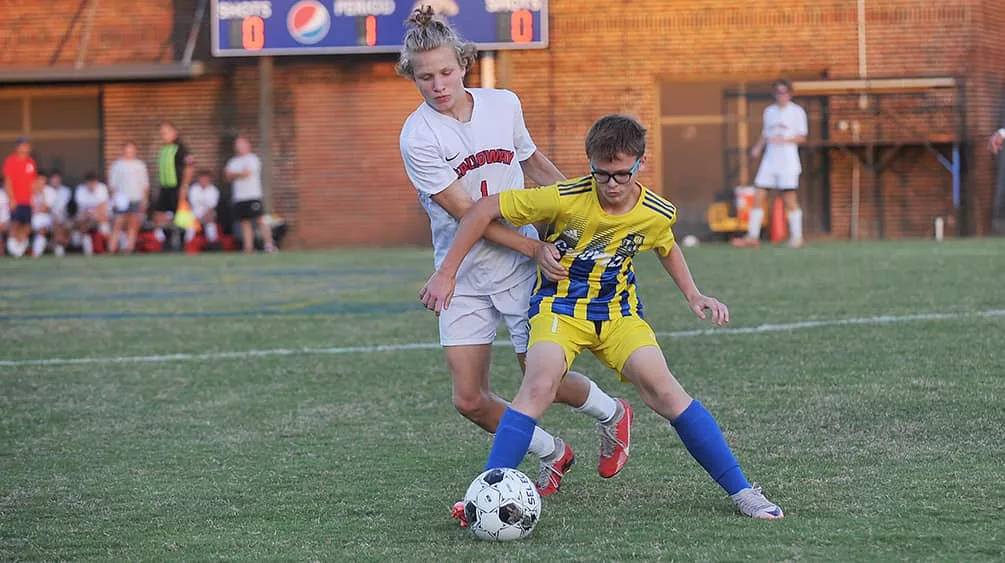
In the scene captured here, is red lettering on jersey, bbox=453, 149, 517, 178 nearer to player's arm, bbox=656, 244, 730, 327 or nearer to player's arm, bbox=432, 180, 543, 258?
player's arm, bbox=432, 180, 543, 258

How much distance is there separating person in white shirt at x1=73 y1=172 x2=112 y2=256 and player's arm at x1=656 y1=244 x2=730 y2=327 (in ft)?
66.6

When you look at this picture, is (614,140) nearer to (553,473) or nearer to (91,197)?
(553,473)

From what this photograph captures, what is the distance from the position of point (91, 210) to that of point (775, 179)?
11.5 m

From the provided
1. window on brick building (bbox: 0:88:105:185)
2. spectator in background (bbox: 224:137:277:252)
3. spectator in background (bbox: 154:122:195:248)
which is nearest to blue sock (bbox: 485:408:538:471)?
spectator in background (bbox: 224:137:277:252)

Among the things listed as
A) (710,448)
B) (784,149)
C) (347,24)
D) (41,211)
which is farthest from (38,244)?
(710,448)

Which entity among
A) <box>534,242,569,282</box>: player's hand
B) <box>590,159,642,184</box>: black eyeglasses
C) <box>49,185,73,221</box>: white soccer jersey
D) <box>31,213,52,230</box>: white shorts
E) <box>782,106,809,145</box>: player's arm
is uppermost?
<box>782,106,809,145</box>: player's arm

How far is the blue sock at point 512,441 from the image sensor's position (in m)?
4.65

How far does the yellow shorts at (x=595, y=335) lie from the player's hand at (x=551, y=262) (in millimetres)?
133

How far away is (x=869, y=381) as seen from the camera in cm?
728

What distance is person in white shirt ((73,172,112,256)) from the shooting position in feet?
79.4

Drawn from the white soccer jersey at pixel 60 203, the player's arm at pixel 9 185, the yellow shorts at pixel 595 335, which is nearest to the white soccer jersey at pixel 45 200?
the white soccer jersey at pixel 60 203

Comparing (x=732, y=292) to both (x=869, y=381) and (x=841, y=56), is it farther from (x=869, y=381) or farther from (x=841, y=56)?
(x=841, y=56)

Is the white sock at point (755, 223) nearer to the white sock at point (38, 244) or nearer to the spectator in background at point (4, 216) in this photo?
the white sock at point (38, 244)

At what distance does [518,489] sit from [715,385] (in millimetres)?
3196
